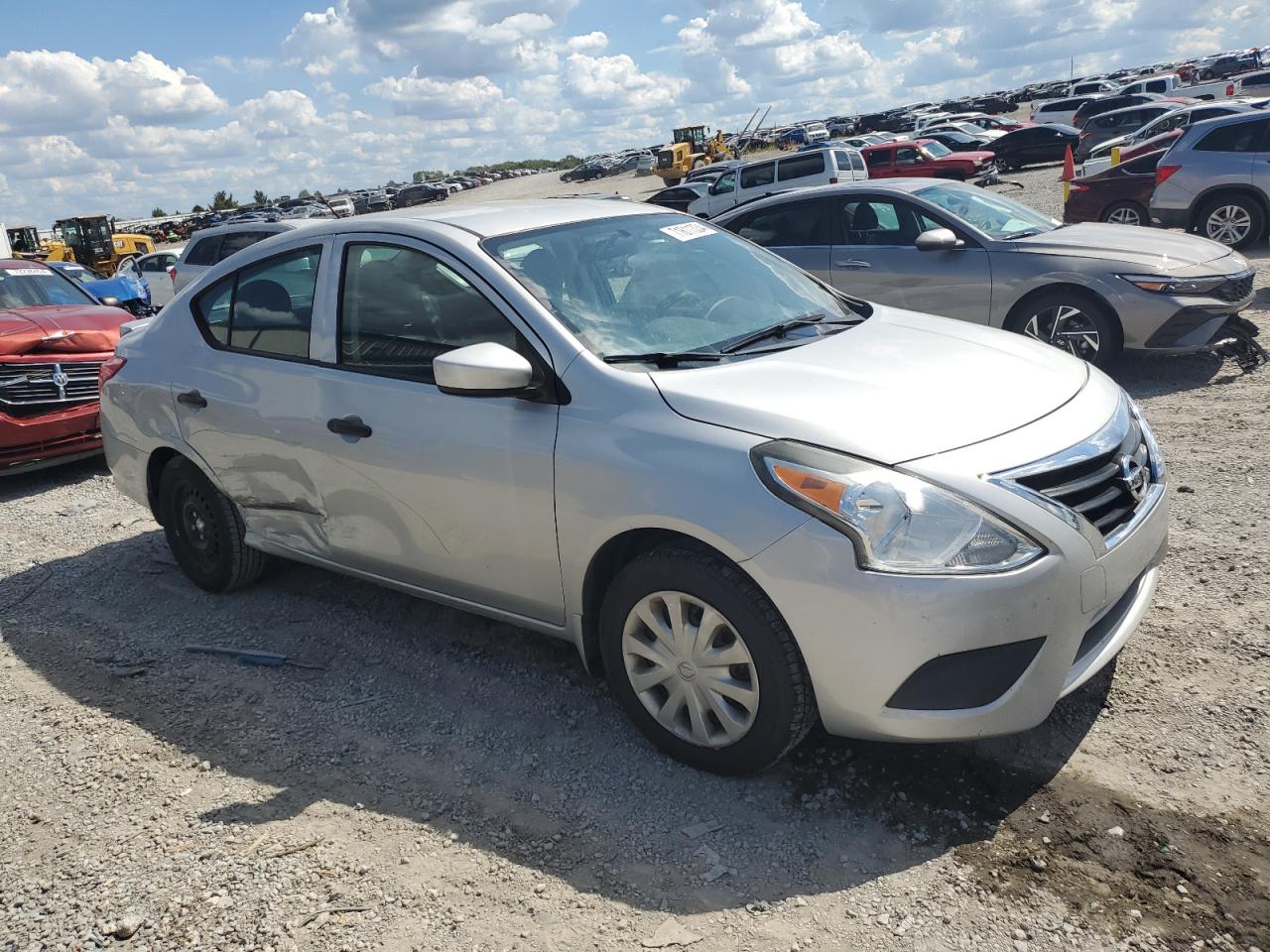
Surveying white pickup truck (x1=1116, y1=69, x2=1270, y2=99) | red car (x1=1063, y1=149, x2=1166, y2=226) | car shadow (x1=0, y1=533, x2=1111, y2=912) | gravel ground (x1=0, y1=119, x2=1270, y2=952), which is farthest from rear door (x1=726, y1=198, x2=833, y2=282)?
white pickup truck (x1=1116, y1=69, x2=1270, y2=99)

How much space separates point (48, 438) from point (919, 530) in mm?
6988

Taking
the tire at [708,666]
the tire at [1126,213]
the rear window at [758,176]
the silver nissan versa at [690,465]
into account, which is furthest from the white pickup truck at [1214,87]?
the tire at [708,666]

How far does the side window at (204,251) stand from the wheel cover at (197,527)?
8.86 metres

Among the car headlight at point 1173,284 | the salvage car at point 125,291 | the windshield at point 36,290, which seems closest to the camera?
the car headlight at point 1173,284

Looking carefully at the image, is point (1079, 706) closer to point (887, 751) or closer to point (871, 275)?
point (887, 751)

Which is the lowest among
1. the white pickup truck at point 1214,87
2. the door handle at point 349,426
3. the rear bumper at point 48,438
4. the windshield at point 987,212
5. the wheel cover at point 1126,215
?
the rear bumper at point 48,438

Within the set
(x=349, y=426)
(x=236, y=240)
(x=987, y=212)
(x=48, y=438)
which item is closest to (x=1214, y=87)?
(x=987, y=212)

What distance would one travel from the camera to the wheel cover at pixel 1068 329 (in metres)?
7.47

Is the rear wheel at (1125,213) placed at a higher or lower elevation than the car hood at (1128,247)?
higher

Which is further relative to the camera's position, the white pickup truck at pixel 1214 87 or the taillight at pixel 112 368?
the white pickup truck at pixel 1214 87

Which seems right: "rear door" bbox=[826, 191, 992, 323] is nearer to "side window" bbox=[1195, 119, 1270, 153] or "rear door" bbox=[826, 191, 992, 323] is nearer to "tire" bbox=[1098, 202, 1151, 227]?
"side window" bbox=[1195, 119, 1270, 153]

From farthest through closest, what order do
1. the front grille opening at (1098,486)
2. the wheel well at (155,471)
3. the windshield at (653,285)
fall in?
the wheel well at (155,471)
the windshield at (653,285)
the front grille opening at (1098,486)

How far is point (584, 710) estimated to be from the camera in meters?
3.78

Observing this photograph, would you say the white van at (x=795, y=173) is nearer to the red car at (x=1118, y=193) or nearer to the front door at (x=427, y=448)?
the red car at (x=1118, y=193)
